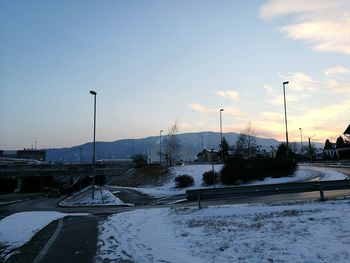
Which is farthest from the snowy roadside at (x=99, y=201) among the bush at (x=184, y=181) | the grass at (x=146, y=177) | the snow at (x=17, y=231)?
the grass at (x=146, y=177)

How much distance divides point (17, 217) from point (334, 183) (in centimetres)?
1486

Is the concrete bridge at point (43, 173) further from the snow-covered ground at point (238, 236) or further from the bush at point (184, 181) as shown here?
the snow-covered ground at point (238, 236)

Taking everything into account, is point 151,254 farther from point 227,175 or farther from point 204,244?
point 227,175

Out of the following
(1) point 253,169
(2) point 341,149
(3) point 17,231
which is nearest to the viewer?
(3) point 17,231

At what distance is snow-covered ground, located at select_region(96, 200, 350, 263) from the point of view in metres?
8.84

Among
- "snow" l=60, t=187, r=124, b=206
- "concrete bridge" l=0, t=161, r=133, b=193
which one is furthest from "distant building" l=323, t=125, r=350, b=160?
"snow" l=60, t=187, r=124, b=206

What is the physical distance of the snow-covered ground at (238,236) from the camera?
348 inches

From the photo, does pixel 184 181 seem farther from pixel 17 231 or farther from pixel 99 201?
pixel 17 231

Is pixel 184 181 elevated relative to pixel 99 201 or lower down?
elevated

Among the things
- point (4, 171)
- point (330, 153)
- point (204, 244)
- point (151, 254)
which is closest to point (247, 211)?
point (204, 244)

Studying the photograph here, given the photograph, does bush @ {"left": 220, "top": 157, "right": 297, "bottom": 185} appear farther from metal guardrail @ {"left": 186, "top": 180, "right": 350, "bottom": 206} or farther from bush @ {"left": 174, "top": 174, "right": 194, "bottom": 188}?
metal guardrail @ {"left": 186, "top": 180, "right": 350, "bottom": 206}

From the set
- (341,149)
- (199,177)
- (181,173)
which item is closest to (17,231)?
(199,177)

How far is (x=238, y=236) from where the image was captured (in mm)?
10922

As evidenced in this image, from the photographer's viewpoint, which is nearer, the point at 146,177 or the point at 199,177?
the point at 199,177
